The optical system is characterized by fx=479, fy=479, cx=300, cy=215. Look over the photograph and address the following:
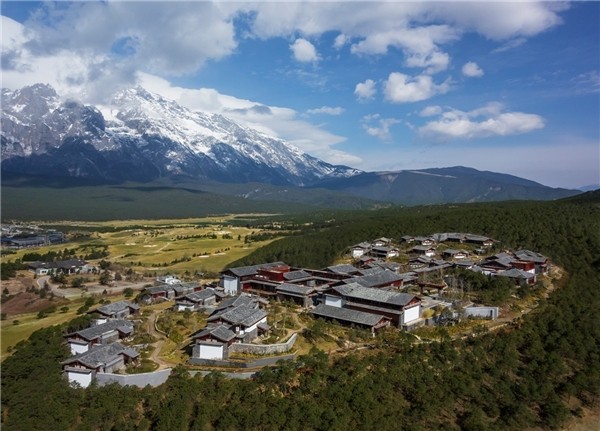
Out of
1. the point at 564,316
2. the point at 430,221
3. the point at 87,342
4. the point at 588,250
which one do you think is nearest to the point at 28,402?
the point at 87,342

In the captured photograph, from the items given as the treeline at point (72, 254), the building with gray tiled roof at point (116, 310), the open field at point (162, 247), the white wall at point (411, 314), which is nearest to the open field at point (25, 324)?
the building with gray tiled roof at point (116, 310)

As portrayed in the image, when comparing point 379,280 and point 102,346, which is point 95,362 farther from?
point 379,280

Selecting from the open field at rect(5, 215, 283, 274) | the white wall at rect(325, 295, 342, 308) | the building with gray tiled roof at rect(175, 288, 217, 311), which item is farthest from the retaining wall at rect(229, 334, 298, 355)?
the open field at rect(5, 215, 283, 274)

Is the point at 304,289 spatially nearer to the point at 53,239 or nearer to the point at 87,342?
the point at 87,342

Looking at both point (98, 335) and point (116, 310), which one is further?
point (116, 310)

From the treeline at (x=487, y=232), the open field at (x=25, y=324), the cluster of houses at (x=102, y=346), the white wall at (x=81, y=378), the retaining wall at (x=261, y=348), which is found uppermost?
the treeline at (x=487, y=232)

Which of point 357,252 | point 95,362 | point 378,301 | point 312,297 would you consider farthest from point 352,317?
point 357,252

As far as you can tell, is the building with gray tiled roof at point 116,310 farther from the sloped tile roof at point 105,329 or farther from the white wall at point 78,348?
the white wall at point 78,348
